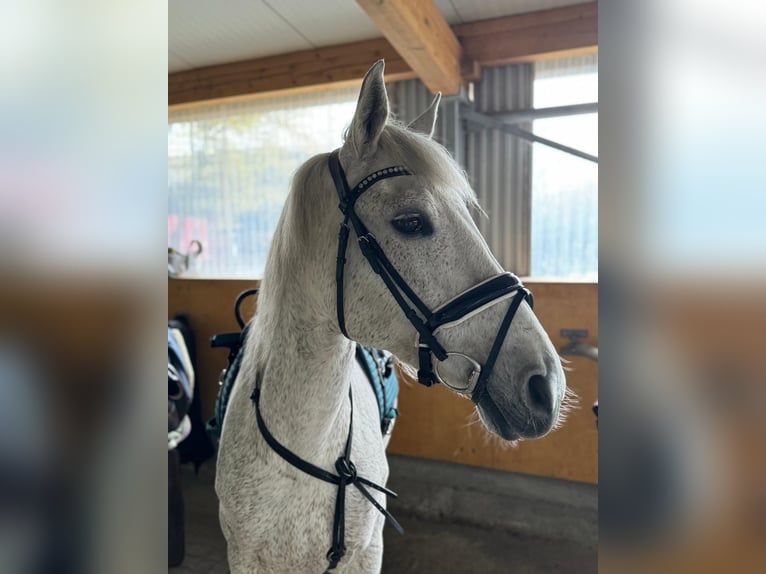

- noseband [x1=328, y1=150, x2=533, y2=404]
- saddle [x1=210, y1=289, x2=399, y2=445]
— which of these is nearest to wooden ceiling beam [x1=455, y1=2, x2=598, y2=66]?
saddle [x1=210, y1=289, x2=399, y2=445]

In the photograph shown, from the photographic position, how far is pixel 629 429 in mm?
313

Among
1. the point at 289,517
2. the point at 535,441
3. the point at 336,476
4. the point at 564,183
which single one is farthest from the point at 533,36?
the point at 289,517

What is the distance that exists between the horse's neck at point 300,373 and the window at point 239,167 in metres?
2.82

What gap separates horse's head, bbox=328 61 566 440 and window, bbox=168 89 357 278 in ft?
9.46

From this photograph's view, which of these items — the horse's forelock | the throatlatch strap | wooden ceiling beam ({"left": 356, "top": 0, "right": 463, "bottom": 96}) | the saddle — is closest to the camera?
the horse's forelock

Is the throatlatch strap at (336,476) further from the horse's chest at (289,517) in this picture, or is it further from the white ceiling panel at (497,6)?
the white ceiling panel at (497,6)

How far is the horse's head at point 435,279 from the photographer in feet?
2.37

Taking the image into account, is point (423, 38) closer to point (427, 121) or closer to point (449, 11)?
point (449, 11)

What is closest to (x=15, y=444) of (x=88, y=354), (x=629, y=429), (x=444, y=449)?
(x=88, y=354)

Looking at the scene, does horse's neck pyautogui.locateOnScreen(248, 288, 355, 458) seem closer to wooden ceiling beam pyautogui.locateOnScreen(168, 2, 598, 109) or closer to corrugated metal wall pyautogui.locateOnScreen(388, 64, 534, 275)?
corrugated metal wall pyautogui.locateOnScreen(388, 64, 534, 275)

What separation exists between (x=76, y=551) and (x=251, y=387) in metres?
0.83

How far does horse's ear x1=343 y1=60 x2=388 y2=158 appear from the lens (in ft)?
2.56

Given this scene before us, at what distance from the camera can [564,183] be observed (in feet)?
10.0

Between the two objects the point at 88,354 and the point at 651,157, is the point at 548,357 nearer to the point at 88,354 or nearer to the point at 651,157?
the point at 651,157
